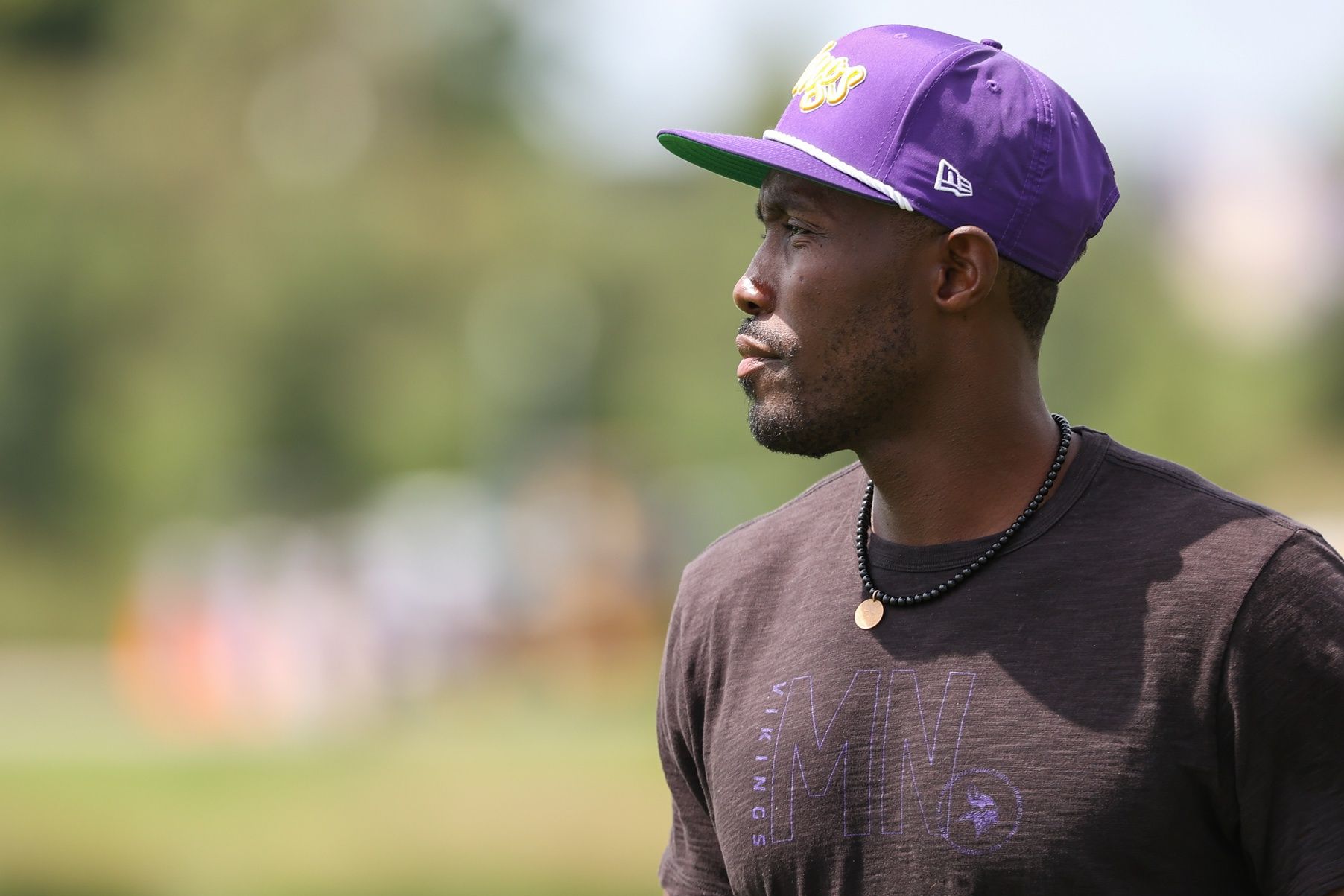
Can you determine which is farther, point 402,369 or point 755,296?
point 402,369

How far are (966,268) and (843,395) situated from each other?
0.86 ft

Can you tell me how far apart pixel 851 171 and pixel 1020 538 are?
0.59 metres

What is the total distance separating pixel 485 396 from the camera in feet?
143

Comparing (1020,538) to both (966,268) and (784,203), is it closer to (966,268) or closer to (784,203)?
(966,268)

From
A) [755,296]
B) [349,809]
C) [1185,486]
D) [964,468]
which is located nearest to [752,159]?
[755,296]

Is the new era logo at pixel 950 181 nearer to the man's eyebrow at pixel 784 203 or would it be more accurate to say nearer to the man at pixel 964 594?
the man at pixel 964 594

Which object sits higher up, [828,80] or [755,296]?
[828,80]

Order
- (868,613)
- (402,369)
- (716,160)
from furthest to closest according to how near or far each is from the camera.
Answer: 1. (402,369)
2. (716,160)
3. (868,613)

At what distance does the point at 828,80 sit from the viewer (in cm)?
281

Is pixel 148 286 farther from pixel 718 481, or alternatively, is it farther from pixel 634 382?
pixel 718 481

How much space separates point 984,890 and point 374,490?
42210 millimetres

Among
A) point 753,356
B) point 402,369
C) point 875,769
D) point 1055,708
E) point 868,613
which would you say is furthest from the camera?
point 402,369

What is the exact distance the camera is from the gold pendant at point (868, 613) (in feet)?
8.90

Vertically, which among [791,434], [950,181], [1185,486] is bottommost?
[1185,486]
